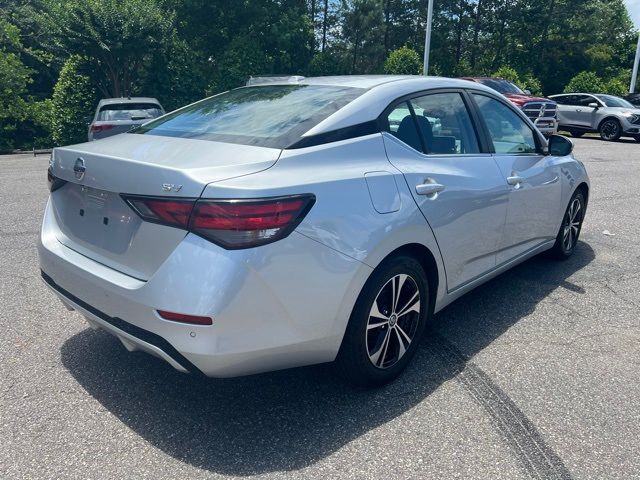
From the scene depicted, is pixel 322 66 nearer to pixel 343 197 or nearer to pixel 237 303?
pixel 343 197

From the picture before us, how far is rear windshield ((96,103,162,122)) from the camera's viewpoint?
12266mm

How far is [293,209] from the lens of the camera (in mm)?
2389

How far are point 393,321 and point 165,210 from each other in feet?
4.50

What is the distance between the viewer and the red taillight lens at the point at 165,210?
231 cm

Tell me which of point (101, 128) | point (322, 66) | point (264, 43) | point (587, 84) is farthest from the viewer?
point (322, 66)

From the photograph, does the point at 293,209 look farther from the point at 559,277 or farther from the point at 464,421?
the point at 559,277

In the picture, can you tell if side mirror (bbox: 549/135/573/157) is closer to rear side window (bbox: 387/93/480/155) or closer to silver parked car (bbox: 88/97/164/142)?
rear side window (bbox: 387/93/480/155)

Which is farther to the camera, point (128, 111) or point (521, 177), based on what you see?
point (128, 111)

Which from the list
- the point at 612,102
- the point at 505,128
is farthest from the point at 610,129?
the point at 505,128

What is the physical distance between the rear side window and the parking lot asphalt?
127 cm

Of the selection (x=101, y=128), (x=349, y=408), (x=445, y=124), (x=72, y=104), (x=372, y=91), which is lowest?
(x=72, y=104)

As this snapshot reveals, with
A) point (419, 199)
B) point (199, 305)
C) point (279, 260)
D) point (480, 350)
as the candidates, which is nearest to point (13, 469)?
point (199, 305)

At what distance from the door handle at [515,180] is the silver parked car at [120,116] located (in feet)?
31.9

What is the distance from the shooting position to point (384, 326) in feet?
9.69
